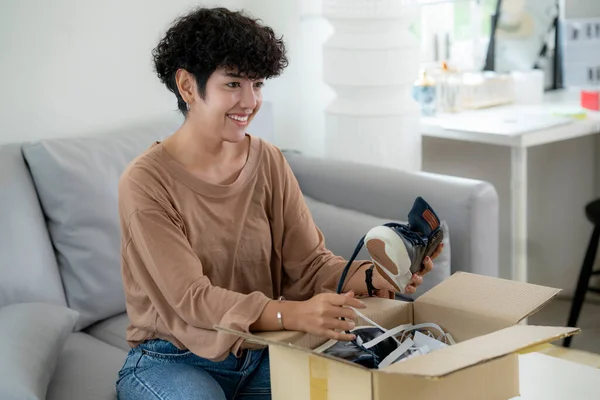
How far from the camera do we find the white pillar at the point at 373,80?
246cm

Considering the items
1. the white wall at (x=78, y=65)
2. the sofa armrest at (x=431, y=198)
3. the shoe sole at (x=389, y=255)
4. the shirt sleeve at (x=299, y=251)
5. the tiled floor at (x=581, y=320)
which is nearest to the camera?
the shoe sole at (x=389, y=255)

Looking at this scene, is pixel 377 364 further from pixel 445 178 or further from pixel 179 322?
pixel 445 178

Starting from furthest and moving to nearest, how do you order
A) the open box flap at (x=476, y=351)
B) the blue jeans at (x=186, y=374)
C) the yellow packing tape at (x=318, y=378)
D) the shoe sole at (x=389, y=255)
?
1. the blue jeans at (x=186, y=374)
2. the shoe sole at (x=389, y=255)
3. the yellow packing tape at (x=318, y=378)
4. the open box flap at (x=476, y=351)

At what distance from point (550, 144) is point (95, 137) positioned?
70.6 inches

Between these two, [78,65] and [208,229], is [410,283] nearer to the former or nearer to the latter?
[208,229]

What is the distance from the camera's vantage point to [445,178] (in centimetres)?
210

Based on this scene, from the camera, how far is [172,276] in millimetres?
1390

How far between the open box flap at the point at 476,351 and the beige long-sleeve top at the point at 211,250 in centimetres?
34

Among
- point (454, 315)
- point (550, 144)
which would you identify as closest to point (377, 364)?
point (454, 315)

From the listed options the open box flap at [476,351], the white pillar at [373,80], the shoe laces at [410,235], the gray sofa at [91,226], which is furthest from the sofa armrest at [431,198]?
the open box flap at [476,351]

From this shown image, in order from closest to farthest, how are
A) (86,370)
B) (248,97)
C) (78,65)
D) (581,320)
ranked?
(248,97) → (86,370) → (78,65) → (581,320)

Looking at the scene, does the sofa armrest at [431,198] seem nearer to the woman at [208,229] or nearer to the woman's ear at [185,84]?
the woman at [208,229]

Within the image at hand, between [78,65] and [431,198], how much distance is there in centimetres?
99

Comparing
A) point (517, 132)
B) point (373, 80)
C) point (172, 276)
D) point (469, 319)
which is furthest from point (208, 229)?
point (517, 132)
